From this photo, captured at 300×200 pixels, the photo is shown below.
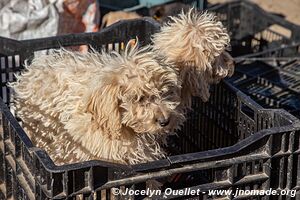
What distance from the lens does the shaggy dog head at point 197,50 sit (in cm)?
314

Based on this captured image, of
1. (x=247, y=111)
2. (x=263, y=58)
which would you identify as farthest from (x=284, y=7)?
(x=247, y=111)

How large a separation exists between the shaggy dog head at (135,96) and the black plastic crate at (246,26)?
2.41m

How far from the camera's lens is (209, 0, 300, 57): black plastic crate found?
510cm

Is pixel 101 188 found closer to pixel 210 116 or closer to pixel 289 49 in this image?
pixel 210 116

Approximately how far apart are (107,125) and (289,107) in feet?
4.77

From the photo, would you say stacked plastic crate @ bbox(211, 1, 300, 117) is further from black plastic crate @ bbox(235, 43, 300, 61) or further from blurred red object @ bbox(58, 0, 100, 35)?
blurred red object @ bbox(58, 0, 100, 35)

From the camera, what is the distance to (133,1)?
21.2 ft

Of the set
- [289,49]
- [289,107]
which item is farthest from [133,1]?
[289,107]

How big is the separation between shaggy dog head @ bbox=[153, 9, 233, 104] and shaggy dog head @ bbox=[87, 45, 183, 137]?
0.33 meters

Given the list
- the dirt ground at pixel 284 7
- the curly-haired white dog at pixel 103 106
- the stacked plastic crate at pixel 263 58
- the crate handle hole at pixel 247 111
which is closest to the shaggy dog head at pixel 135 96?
the curly-haired white dog at pixel 103 106

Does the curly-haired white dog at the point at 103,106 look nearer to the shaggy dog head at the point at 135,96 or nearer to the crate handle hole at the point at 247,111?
the shaggy dog head at the point at 135,96

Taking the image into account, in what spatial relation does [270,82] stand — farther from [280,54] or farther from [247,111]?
[247,111]

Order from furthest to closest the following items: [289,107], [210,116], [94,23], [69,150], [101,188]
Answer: [94,23] → [289,107] → [210,116] → [69,150] → [101,188]

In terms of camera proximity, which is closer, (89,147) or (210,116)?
(89,147)
